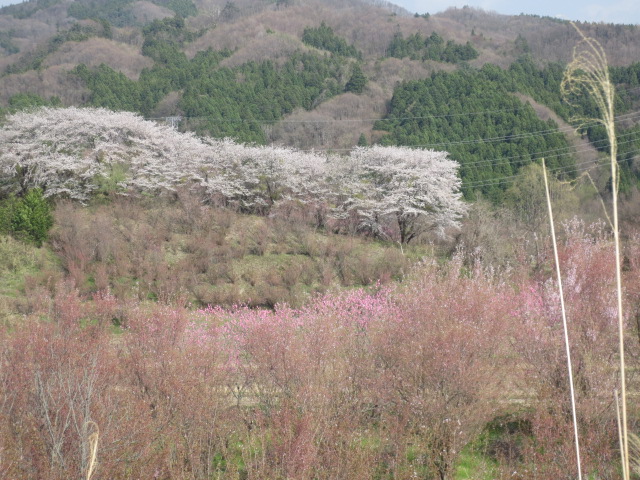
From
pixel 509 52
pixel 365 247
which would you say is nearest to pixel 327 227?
pixel 365 247

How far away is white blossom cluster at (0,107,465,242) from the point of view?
75.3ft

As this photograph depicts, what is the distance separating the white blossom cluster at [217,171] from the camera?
75.3ft

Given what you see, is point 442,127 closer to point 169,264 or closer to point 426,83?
point 426,83

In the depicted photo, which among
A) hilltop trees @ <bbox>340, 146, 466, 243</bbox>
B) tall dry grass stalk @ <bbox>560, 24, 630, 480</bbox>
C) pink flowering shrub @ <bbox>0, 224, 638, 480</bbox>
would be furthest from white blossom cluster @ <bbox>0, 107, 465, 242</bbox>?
tall dry grass stalk @ <bbox>560, 24, 630, 480</bbox>

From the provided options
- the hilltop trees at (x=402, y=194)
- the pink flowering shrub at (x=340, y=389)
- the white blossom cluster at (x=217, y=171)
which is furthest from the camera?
the hilltop trees at (x=402, y=194)

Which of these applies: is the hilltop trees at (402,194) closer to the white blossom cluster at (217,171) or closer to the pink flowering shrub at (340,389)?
the white blossom cluster at (217,171)

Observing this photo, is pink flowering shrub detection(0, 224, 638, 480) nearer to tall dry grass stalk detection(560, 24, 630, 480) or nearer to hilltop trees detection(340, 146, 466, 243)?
tall dry grass stalk detection(560, 24, 630, 480)

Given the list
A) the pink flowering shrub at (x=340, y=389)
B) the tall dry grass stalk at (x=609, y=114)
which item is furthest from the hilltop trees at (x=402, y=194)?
the tall dry grass stalk at (x=609, y=114)

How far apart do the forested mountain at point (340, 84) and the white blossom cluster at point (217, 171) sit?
32.6 feet

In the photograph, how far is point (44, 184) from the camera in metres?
23.1

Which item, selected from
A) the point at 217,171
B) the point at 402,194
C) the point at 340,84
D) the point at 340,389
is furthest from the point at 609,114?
the point at 340,84

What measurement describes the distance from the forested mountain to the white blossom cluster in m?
9.94

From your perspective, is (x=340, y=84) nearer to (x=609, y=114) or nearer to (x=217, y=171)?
(x=217, y=171)

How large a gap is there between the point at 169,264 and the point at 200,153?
8.43 metres
